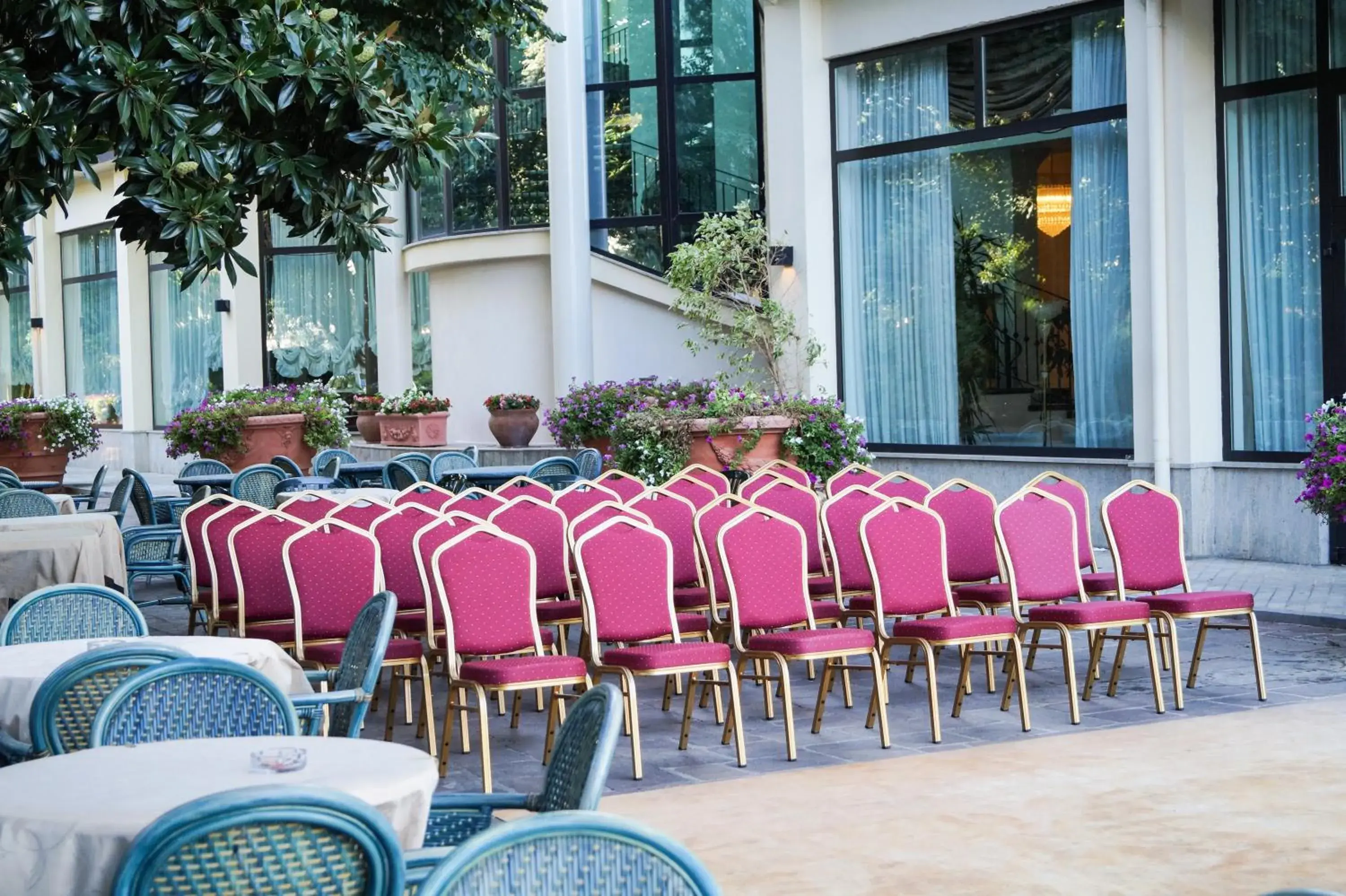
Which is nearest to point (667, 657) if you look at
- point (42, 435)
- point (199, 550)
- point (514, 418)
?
point (199, 550)

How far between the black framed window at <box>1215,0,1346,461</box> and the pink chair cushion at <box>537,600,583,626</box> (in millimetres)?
6410

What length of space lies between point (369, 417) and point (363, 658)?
16545 millimetres

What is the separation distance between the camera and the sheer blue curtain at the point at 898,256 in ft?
45.7

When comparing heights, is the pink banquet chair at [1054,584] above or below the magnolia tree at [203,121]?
below

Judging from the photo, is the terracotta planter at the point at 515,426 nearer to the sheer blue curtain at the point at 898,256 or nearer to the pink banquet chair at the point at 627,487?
the sheer blue curtain at the point at 898,256

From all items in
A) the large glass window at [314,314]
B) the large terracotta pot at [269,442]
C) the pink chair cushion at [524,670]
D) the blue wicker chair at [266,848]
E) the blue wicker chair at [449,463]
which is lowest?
the pink chair cushion at [524,670]

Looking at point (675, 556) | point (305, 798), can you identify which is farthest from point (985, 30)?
point (305, 798)

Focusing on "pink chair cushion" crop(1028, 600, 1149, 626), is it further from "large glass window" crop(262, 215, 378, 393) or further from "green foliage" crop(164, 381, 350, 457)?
"large glass window" crop(262, 215, 378, 393)

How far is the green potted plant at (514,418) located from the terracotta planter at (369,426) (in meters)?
2.81

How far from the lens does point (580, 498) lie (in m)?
8.22

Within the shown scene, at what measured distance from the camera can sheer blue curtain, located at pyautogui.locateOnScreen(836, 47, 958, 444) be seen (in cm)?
1393

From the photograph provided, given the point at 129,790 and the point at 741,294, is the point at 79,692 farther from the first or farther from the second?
the point at 741,294

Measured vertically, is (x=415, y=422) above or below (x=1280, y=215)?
below

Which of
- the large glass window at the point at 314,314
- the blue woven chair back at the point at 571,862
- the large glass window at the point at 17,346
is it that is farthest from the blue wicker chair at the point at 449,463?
the large glass window at the point at 17,346
